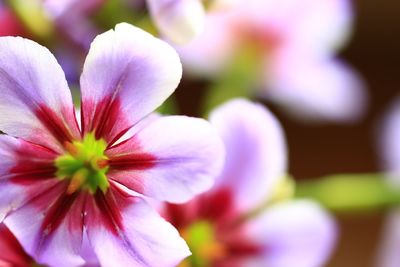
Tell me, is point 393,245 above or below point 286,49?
→ below

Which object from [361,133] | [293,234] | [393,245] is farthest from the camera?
[361,133]

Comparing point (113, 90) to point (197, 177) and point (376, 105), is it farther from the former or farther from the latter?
point (376, 105)

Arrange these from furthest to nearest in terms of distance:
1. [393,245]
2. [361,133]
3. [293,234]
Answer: [361,133] → [393,245] → [293,234]

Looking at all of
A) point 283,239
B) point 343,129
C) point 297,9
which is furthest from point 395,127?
point 343,129

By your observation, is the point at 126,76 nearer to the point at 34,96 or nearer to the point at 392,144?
the point at 34,96

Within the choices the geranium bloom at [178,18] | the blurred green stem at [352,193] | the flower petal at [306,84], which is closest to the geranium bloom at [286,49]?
the flower petal at [306,84]

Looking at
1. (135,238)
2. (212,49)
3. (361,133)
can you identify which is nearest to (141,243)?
(135,238)
